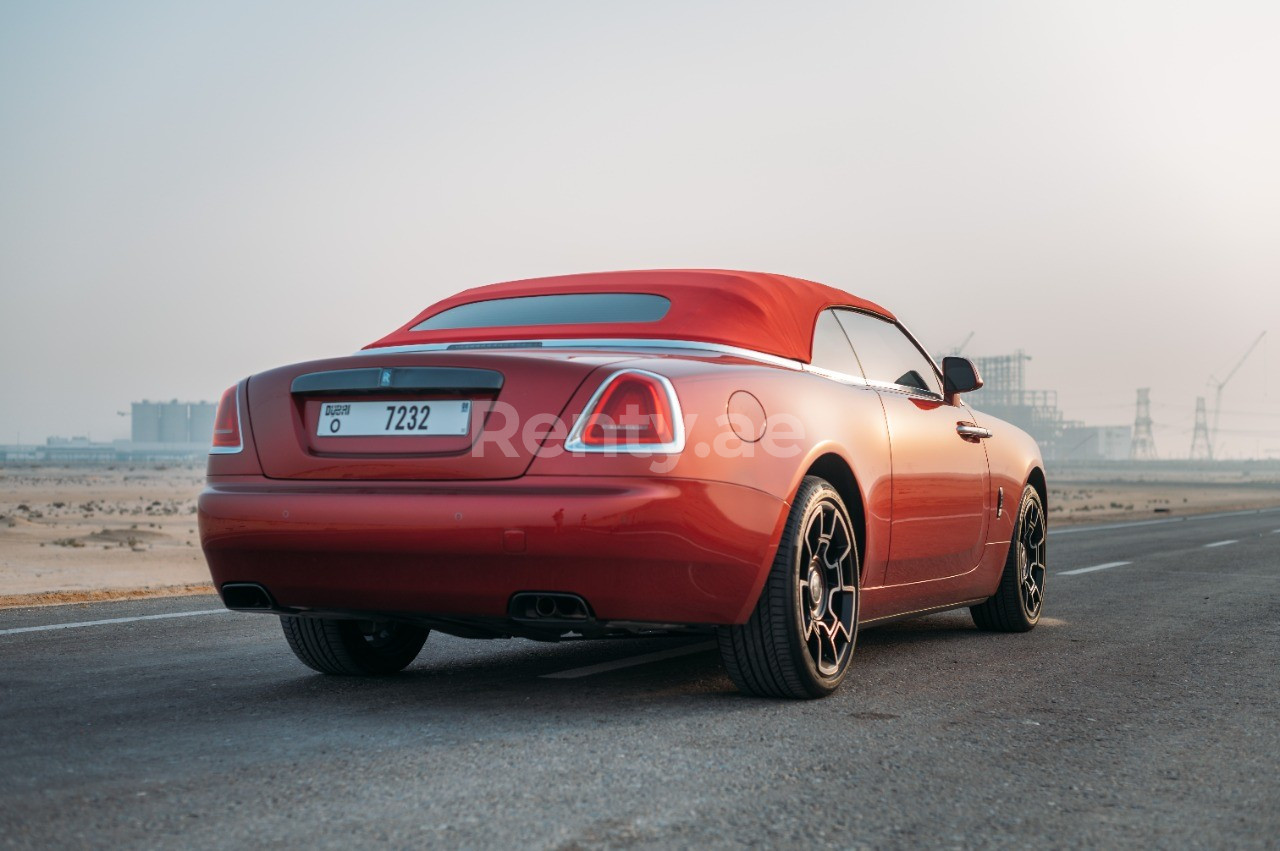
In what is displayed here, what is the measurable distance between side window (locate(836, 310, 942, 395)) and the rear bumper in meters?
1.54

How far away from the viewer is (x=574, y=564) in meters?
4.04

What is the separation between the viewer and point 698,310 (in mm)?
5043

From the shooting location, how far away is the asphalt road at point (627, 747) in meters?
3.03

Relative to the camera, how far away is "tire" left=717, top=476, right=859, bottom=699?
443 centimetres

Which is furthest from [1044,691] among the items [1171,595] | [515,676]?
[1171,595]

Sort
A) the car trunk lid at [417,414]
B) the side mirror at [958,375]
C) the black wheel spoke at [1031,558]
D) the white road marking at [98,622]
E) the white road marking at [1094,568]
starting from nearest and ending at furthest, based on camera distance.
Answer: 1. the car trunk lid at [417,414]
2. the side mirror at [958,375]
3. the white road marking at [98,622]
4. the black wheel spoke at [1031,558]
5. the white road marking at [1094,568]

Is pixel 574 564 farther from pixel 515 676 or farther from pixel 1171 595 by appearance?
pixel 1171 595

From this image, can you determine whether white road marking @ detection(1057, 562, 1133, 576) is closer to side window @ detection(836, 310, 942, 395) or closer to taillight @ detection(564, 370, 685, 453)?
side window @ detection(836, 310, 942, 395)

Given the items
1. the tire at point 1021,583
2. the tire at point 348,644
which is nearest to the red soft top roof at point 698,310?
the tire at point 348,644

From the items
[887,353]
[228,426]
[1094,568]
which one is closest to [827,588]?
[887,353]

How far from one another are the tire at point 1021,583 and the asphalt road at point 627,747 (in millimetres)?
225

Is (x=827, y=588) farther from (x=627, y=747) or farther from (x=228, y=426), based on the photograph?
(x=228, y=426)

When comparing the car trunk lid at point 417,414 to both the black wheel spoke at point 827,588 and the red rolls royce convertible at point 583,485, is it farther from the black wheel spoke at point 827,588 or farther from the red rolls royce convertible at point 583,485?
the black wheel spoke at point 827,588

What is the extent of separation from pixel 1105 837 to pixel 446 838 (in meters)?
1.46
